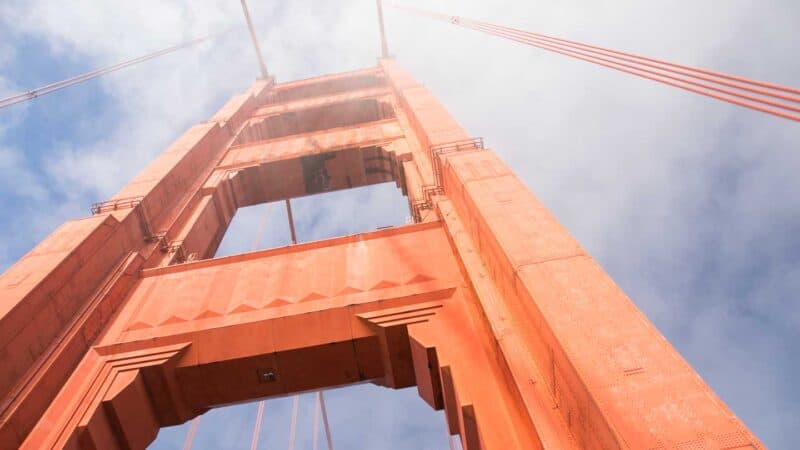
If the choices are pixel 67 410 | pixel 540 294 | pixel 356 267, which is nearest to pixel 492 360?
pixel 540 294

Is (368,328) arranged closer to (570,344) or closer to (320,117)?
(570,344)

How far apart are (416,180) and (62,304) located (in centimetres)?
687

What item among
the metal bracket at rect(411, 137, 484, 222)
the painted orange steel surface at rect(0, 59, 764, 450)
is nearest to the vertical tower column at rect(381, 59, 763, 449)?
the painted orange steel surface at rect(0, 59, 764, 450)

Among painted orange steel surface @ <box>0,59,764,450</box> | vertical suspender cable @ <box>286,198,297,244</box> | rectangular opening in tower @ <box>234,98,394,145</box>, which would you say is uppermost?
rectangular opening in tower @ <box>234,98,394,145</box>

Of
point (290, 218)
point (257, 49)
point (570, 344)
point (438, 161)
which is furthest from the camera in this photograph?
point (257, 49)

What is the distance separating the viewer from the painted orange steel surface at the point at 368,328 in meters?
4.33

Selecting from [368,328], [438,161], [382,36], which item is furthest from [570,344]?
[382,36]

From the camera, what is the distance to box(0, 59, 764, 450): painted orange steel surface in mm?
4332

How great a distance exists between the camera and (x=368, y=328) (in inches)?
278

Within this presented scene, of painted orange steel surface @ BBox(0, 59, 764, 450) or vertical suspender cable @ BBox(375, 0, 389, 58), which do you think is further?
vertical suspender cable @ BBox(375, 0, 389, 58)

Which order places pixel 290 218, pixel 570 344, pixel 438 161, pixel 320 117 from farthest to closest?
1. pixel 320 117
2. pixel 290 218
3. pixel 438 161
4. pixel 570 344

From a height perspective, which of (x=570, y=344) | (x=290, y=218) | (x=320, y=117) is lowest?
(x=290, y=218)

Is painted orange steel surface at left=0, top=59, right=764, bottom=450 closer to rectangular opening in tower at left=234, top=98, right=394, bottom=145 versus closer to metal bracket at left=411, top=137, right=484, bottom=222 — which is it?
metal bracket at left=411, top=137, right=484, bottom=222

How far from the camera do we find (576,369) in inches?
165
